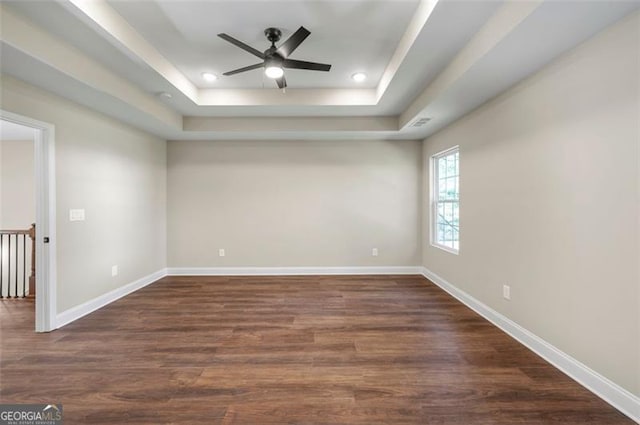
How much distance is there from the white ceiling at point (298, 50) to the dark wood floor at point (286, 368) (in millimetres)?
2401

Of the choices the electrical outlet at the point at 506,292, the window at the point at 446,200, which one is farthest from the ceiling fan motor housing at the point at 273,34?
the electrical outlet at the point at 506,292

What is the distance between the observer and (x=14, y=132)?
464 cm

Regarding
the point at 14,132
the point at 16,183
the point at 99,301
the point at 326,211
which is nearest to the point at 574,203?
the point at 326,211

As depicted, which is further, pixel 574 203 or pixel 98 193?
pixel 98 193

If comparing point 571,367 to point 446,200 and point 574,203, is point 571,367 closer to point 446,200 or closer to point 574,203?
point 574,203

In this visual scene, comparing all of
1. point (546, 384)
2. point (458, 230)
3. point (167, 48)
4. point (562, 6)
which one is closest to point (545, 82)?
point (562, 6)

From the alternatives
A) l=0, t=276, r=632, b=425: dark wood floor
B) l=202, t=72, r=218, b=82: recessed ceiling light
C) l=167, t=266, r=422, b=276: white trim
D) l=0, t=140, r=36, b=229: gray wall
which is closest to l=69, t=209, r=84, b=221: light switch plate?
l=0, t=276, r=632, b=425: dark wood floor

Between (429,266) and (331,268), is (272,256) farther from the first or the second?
(429,266)

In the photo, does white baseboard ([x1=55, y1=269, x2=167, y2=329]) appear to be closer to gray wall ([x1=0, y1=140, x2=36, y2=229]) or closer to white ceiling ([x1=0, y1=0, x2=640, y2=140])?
white ceiling ([x1=0, y1=0, x2=640, y2=140])

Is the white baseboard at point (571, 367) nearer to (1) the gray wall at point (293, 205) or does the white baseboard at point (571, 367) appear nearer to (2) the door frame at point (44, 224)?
(1) the gray wall at point (293, 205)

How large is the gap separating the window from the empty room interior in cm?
4

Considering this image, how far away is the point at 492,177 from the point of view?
294 centimetres

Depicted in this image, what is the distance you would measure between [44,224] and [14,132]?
3.51 m

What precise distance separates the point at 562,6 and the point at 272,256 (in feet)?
14.6
